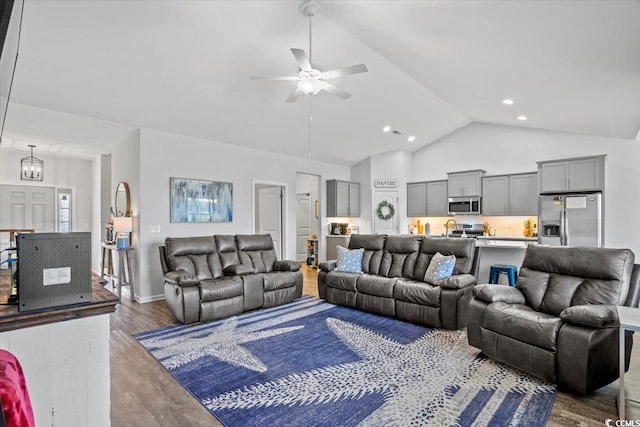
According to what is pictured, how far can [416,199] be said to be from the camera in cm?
820

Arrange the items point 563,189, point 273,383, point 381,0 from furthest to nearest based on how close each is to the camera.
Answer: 1. point 563,189
2. point 381,0
3. point 273,383

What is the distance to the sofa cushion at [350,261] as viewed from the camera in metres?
4.95

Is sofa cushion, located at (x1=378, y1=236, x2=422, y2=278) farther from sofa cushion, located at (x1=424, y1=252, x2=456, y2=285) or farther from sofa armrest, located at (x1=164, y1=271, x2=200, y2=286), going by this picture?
sofa armrest, located at (x1=164, y1=271, x2=200, y2=286)

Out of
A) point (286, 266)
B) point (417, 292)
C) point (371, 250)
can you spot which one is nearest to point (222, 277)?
point (286, 266)

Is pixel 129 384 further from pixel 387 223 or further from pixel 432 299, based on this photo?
pixel 387 223

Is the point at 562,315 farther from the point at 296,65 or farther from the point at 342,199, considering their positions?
the point at 342,199

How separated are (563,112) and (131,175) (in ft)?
21.6

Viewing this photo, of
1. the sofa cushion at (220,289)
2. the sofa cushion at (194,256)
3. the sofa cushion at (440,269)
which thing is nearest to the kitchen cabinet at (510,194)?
the sofa cushion at (440,269)

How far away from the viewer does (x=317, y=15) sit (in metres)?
3.43

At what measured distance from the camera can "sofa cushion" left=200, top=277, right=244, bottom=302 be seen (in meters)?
4.08

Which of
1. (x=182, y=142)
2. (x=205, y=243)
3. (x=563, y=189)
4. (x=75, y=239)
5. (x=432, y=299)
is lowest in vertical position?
(x=432, y=299)

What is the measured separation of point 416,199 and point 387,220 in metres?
0.86

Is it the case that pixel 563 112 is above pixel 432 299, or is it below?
above

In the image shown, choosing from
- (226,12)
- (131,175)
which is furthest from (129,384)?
(131,175)
